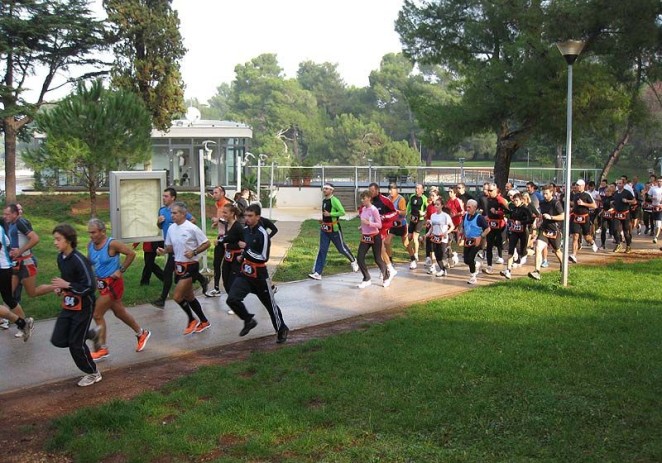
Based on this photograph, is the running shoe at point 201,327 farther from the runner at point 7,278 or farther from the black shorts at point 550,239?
the black shorts at point 550,239

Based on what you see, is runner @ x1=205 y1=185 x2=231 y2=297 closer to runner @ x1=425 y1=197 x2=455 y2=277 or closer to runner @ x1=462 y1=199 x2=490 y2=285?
runner @ x1=425 y1=197 x2=455 y2=277

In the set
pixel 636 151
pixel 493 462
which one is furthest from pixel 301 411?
pixel 636 151

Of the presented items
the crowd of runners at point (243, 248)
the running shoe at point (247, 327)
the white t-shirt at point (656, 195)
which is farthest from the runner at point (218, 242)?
the white t-shirt at point (656, 195)

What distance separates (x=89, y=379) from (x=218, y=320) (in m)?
2.93

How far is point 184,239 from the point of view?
873 centimetres

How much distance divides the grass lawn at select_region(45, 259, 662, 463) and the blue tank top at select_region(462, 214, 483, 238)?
137 inches

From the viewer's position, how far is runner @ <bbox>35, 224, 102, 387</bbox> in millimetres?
6715

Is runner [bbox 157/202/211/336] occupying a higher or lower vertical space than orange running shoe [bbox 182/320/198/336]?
higher

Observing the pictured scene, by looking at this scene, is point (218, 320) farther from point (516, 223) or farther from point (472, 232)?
point (516, 223)

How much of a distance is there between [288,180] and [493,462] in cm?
3256

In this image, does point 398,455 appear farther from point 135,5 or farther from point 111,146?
point 135,5

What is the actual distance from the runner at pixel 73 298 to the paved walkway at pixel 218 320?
53 centimetres

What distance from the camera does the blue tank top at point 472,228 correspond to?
12219 millimetres

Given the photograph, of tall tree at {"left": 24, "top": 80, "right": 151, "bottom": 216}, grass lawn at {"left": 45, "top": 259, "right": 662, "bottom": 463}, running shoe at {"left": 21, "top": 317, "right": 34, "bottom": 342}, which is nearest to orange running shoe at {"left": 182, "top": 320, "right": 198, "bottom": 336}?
grass lawn at {"left": 45, "top": 259, "right": 662, "bottom": 463}
